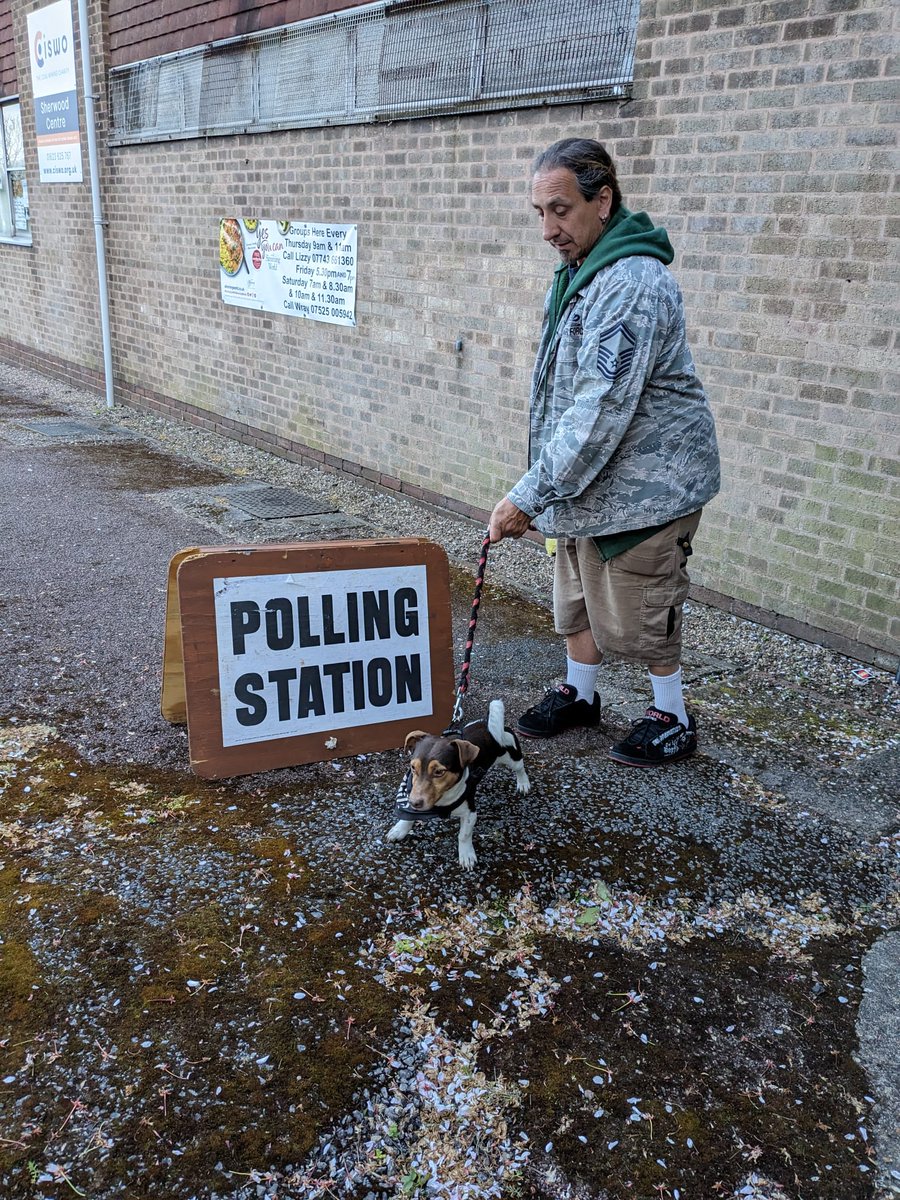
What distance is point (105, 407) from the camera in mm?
11406

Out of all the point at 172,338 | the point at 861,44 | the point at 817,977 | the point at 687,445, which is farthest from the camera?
the point at 172,338

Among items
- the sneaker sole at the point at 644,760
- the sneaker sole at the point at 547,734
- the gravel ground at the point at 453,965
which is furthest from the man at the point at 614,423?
the gravel ground at the point at 453,965

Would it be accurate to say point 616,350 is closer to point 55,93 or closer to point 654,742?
point 654,742

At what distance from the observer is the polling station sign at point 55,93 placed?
11.3 metres

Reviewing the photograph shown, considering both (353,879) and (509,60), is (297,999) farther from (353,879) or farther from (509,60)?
(509,60)

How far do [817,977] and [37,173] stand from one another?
13.8 metres

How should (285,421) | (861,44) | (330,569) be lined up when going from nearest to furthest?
(330,569)
(861,44)
(285,421)

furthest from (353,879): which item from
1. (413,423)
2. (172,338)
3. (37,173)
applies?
(37,173)

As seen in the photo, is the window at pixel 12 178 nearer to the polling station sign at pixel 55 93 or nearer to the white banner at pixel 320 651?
the polling station sign at pixel 55 93

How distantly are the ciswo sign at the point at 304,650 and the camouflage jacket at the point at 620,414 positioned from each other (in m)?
0.70

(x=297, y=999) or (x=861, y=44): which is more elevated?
(x=861, y=44)

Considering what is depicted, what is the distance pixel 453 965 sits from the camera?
2.57 m

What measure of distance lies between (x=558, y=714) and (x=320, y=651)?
102cm

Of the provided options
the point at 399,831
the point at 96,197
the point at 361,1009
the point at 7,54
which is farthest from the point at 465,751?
the point at 7,54
